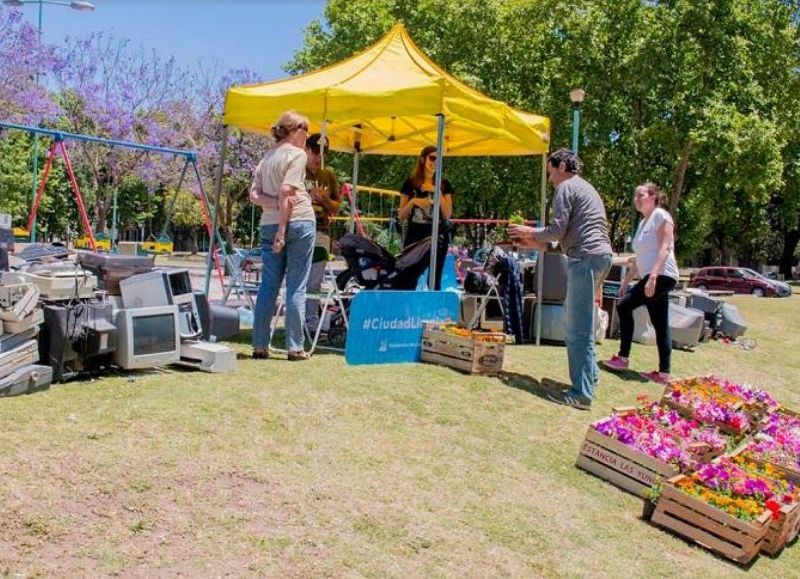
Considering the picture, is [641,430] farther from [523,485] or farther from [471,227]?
[471,227]

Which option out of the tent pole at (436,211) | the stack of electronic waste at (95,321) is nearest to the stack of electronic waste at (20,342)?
the stack of electronic waste at (95,321)

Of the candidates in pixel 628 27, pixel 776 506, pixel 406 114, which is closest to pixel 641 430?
pixel 776 506

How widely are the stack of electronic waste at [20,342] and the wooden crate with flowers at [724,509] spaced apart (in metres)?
3.90

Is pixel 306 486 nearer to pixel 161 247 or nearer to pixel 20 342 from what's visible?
pixel 20 342

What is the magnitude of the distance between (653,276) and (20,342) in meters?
5.47

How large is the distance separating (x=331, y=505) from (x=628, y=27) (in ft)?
85.9

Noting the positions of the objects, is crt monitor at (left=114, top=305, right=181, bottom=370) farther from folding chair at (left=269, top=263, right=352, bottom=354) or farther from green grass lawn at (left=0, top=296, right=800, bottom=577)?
folding chair at (left=269, top=263, right=352, bottom=354)

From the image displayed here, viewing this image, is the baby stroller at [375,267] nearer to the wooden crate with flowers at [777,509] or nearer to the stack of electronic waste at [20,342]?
the stack of electronic waste at [20,342]

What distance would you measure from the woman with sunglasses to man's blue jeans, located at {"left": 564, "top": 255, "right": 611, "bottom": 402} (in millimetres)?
2164

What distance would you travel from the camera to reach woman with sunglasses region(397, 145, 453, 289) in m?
8.46

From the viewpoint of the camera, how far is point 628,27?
87.5ft

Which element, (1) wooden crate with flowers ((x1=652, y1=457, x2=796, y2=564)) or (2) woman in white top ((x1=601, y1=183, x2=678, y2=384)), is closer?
(1) wooden crate with flowers ((x1=652, y1=457, x2=796, y2=564))

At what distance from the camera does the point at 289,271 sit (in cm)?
631

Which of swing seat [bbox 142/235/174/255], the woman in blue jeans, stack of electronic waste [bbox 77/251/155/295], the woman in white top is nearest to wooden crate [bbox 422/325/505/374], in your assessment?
the woman in blue jeans
